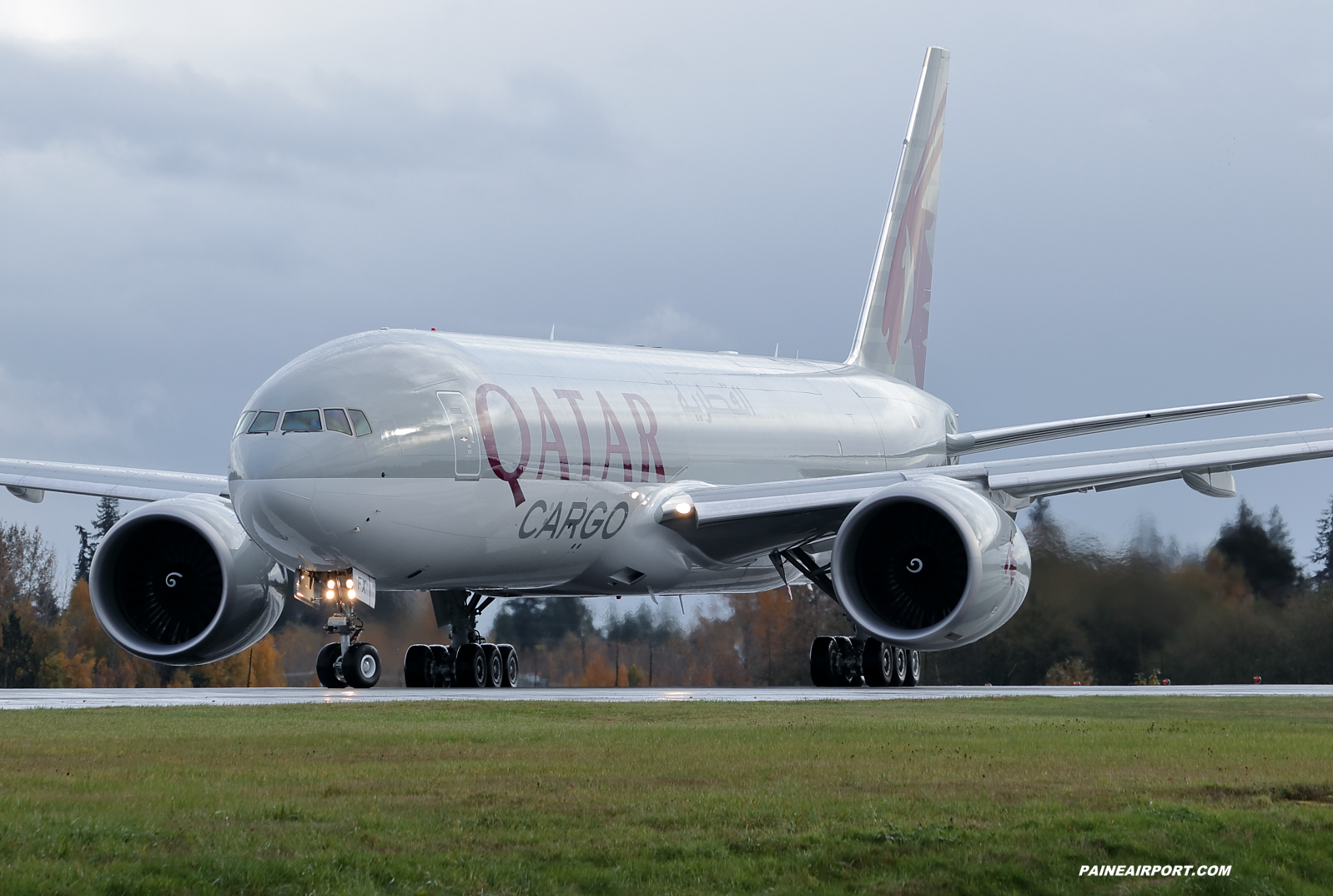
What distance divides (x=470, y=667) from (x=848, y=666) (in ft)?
16.6

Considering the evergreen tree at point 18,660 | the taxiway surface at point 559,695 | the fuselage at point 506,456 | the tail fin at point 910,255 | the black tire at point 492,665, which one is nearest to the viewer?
the taxiway surface at point 559,695

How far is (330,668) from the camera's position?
21281 millimetres

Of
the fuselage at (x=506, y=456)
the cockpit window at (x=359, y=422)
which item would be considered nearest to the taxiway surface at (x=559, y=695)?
the fuselage at (x=506, y=456)

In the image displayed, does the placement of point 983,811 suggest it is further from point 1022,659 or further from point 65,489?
point 1022,659

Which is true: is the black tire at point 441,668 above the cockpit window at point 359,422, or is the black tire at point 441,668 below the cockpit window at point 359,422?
below

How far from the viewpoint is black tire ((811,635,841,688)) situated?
2425 cm

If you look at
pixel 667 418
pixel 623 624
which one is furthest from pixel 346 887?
pixel 623 624

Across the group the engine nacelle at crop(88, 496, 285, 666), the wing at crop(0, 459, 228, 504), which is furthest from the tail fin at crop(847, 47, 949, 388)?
the engine nacelle at crop(88, 496, 285, 666)

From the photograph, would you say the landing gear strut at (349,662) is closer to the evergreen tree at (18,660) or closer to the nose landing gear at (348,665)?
the nose landing gear at (348,665)

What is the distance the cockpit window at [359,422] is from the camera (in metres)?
19.0

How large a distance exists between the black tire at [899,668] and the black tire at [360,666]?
22.9 ft

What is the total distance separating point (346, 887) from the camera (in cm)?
771

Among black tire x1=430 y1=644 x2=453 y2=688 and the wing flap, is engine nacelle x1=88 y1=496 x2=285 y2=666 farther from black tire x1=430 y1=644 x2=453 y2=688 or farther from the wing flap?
the wing flap

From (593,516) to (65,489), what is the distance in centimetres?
707
